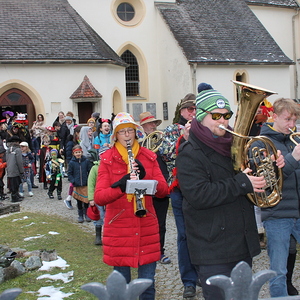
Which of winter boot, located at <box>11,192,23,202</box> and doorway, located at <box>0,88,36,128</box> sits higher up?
doorway, located at <box>0,88,36,128</box>

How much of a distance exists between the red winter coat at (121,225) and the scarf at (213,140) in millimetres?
1073

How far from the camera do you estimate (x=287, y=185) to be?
4.39 m

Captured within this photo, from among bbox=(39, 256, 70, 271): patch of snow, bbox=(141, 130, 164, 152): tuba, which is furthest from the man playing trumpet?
bbox=(39, 256, 70, 271): patch of snow

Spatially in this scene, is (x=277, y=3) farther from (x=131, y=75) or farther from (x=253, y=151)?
(x=253, y=151)

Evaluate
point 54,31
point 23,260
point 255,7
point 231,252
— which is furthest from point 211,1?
point 231,252

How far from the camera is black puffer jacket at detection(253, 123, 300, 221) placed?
13.6ft

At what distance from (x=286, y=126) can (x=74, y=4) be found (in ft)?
71.3

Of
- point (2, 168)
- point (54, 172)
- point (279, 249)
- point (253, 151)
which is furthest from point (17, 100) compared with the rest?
point (253, 151)

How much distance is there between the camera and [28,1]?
77.6 feet

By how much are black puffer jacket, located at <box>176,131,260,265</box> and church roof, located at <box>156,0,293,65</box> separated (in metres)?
20.7

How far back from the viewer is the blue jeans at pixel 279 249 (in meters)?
4.16

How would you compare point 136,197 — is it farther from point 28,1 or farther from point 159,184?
point 28,1

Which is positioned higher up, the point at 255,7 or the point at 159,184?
the point at 255,7

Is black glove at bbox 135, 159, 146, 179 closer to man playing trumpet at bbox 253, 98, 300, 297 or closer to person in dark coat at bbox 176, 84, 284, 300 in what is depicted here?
person in dark coat at bbox 176, 84, 284, 300
